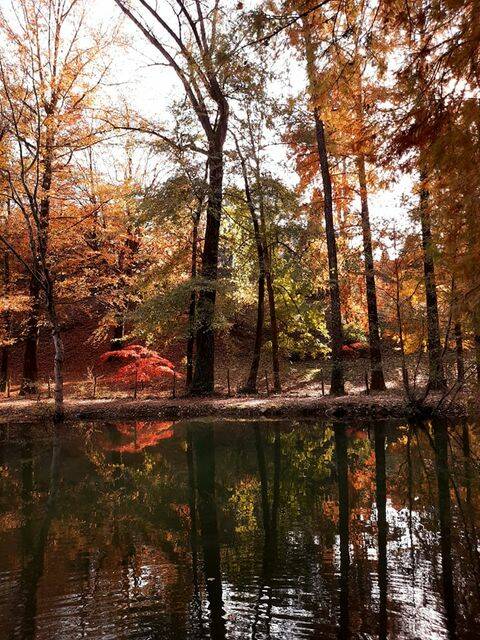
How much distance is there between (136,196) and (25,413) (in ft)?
23.6

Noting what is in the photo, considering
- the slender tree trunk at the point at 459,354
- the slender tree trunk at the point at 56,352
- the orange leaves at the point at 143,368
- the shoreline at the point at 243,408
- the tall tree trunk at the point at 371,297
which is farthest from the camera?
the orange leaves at the point at 143,368

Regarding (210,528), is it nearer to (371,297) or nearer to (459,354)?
(459,354)

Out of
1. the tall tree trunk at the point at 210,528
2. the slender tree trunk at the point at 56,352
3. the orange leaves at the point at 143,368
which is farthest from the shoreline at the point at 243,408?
the tall tree trunk at the point at 210,528

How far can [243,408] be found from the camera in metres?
13.7

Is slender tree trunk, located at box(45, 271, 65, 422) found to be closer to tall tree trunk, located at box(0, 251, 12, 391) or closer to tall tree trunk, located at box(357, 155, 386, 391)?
tall tree trunk, located at box(0, 251, 12, 391)

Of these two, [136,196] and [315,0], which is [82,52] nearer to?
[136,196]

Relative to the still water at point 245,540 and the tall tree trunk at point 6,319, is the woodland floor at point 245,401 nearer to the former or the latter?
the tall tree trunk at point 6,319

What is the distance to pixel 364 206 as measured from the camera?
15375mm

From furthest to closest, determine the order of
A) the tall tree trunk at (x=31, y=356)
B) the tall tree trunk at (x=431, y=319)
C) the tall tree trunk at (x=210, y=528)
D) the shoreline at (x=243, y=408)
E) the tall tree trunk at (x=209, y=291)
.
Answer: the tall tree trunk at (x=31, y=356) → the tall tree trunk at (x=209, y=291) → the shoreline at (x=243, y=408) → the tall tree trunk at (x=431, y=319) → the tall tree trunk at (x=210, y=528)

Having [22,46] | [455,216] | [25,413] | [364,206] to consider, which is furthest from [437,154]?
[22,46]

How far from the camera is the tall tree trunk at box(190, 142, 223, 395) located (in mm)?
15336

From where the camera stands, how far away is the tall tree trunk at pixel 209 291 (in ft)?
50.3

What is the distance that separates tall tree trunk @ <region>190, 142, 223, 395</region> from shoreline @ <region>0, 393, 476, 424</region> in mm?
1185

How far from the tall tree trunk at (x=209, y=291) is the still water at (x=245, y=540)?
5.37 m
